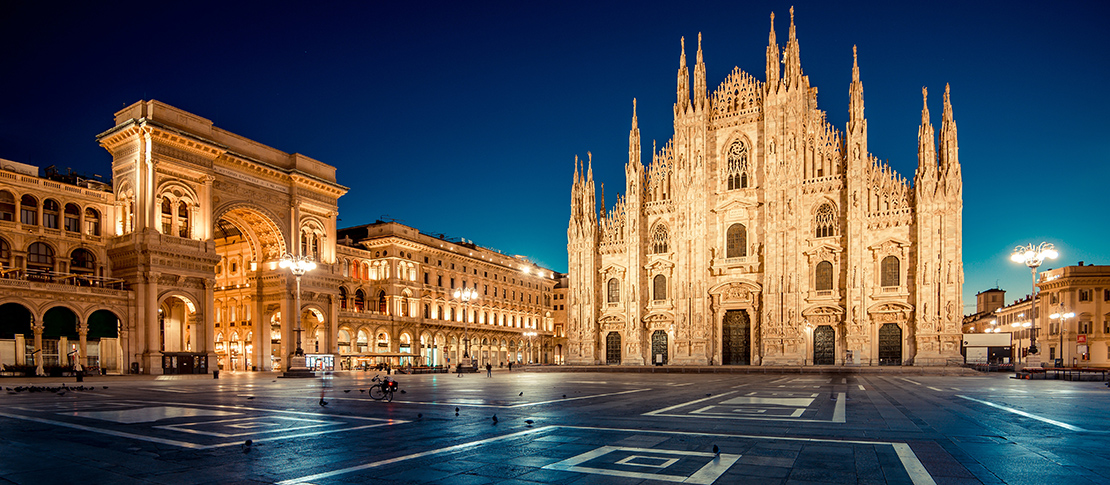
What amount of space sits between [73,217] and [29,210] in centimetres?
257

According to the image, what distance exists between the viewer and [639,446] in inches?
361

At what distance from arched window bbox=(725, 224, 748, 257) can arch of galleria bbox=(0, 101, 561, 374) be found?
110 ft

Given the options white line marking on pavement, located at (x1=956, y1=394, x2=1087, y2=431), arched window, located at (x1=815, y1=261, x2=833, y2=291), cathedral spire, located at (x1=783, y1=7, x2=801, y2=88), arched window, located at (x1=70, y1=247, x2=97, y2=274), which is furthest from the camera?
cathedral spire, located at (x1=783, y1=7, x2=801, y2=88)

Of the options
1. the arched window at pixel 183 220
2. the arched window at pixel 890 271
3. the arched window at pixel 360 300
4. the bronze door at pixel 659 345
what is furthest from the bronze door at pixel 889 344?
the arched window at pixel 183 220

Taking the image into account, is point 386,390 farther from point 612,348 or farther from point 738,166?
point 738,166

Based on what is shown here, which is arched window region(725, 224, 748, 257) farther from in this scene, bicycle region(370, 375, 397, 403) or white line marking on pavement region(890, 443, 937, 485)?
white line marking on pavement region(890, 443, 937, 485)

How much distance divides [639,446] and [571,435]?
61.8 inches

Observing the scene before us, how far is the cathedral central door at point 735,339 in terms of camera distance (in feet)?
176

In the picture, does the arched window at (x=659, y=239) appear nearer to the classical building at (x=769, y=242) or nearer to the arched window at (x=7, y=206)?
the classical building at (x=769, y=242)

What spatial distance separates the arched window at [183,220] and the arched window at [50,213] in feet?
24.0

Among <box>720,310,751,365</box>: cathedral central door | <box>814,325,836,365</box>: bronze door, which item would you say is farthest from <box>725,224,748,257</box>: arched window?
<box>814,325,836,365</box>: bronze door

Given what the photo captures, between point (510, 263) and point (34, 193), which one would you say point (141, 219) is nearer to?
point (34, 193)

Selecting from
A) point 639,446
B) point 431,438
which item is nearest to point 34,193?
point 431,438

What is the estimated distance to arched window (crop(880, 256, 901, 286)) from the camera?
161 feet
